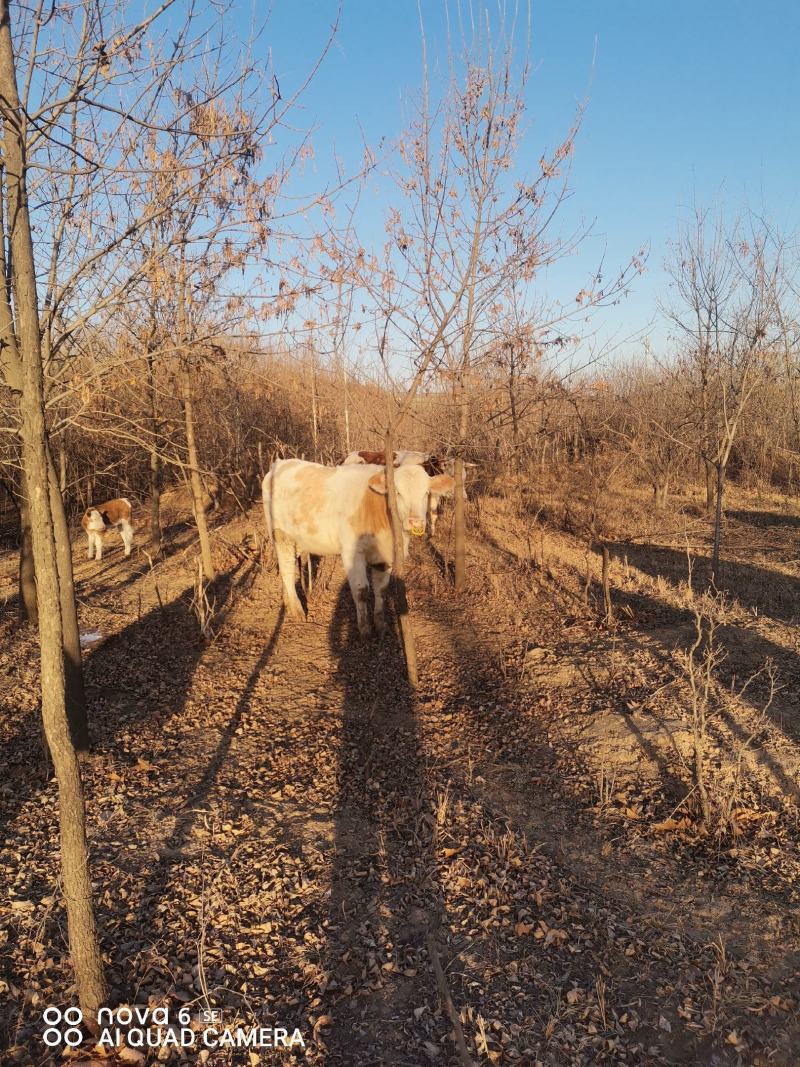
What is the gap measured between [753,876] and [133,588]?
30.0 feet

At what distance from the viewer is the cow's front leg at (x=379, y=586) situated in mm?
8555

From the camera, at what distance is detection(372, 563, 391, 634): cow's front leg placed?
28.1 ft

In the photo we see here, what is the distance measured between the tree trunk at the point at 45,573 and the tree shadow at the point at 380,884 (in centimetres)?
113

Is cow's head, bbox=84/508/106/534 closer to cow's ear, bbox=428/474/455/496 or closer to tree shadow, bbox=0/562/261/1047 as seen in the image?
tree shadow, bbox=0/562/261/1047

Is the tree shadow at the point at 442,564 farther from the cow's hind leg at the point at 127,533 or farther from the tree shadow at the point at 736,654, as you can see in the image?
the cow's hind leg at the point at 127,533

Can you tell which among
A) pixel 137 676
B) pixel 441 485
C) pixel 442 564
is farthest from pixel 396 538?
pixel 442 564

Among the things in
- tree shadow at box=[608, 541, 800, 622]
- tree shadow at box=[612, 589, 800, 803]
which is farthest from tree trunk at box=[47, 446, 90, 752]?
tree shadow at box=[608, 541, 800, 622]

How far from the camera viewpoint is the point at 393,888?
3.97 m

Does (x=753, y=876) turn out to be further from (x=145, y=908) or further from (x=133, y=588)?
(x=133, y=588)

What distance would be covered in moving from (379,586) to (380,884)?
4.93m

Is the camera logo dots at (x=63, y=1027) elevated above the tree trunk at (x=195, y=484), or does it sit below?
below

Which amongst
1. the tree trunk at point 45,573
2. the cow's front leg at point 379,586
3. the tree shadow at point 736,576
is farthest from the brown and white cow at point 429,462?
the tree trunk at point 45,573

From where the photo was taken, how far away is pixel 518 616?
8.72 metres

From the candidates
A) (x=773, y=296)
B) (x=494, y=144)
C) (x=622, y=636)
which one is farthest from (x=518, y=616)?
(x=773, y=296)
